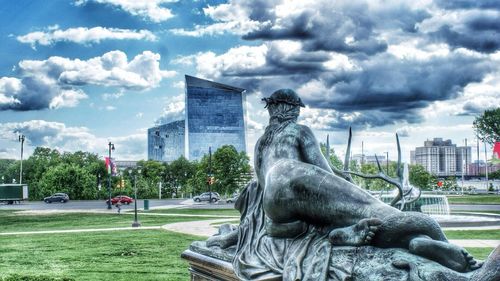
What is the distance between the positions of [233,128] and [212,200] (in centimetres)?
10048

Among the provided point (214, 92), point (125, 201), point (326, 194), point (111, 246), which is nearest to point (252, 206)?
point (326, 194)

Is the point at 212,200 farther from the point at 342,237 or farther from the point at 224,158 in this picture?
the point at 342,237

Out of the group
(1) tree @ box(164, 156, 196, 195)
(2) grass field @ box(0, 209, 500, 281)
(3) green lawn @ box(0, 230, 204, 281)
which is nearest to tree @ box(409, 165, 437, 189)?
(1) tree @ box(164, 156, 196, 195)

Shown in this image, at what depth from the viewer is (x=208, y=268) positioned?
5973mm

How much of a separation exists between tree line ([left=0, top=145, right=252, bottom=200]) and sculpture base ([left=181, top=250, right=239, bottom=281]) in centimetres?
3611

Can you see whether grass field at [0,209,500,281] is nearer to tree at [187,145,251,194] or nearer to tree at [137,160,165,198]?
tree at [187,145,251,194]

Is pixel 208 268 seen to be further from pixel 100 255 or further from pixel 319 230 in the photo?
pixel 100 255

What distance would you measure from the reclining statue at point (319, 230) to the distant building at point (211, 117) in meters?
140

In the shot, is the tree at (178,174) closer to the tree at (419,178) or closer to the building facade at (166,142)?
the tree at (419,178)

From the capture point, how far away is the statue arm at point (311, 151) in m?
5.04

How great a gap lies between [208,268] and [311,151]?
73.4 inches

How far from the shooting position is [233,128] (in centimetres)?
15062

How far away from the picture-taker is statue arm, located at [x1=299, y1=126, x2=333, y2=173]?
5.04 meters

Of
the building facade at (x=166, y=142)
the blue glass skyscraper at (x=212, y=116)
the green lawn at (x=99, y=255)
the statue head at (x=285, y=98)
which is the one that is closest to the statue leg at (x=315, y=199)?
the statue head at (x=285, y=98)
